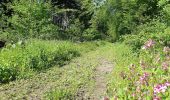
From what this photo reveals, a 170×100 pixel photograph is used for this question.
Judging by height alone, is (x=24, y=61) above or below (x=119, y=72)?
below

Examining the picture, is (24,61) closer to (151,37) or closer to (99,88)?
(99,88)

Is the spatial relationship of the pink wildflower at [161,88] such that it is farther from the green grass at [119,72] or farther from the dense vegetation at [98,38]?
the green grass at [119,72]

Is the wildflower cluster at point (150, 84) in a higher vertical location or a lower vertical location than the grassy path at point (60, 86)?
higher

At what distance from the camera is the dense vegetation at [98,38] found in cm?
737

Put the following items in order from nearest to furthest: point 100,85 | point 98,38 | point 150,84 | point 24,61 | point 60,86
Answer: point 150,84 < point 60,86 < point 100,85 < point 24,61 < point 98,38

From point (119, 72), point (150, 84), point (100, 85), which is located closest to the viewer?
point (150, 84)

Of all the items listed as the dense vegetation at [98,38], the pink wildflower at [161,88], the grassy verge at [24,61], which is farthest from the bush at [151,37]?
the pink wildflower at [161,88]

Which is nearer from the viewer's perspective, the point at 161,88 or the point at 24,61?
the point at 161,88

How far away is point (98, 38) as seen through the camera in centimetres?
4306

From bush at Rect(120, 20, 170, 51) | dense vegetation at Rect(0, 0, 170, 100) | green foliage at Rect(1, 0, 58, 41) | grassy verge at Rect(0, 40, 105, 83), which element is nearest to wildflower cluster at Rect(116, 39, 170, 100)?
dense vegetation at Rect(0, 0, 170, 100)

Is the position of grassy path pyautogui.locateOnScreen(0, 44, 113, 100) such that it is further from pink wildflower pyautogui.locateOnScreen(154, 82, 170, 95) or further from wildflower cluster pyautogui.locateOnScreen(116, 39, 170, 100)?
pink wildflower pyautogui.locateOnScreen(154, 82, 170, 95)

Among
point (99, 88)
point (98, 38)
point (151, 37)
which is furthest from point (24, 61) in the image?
point (98, 38)

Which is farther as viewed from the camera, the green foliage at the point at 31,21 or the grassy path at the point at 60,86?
the green foliage at the point at 31,21

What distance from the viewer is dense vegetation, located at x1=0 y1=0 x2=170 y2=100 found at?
24.2 ft
